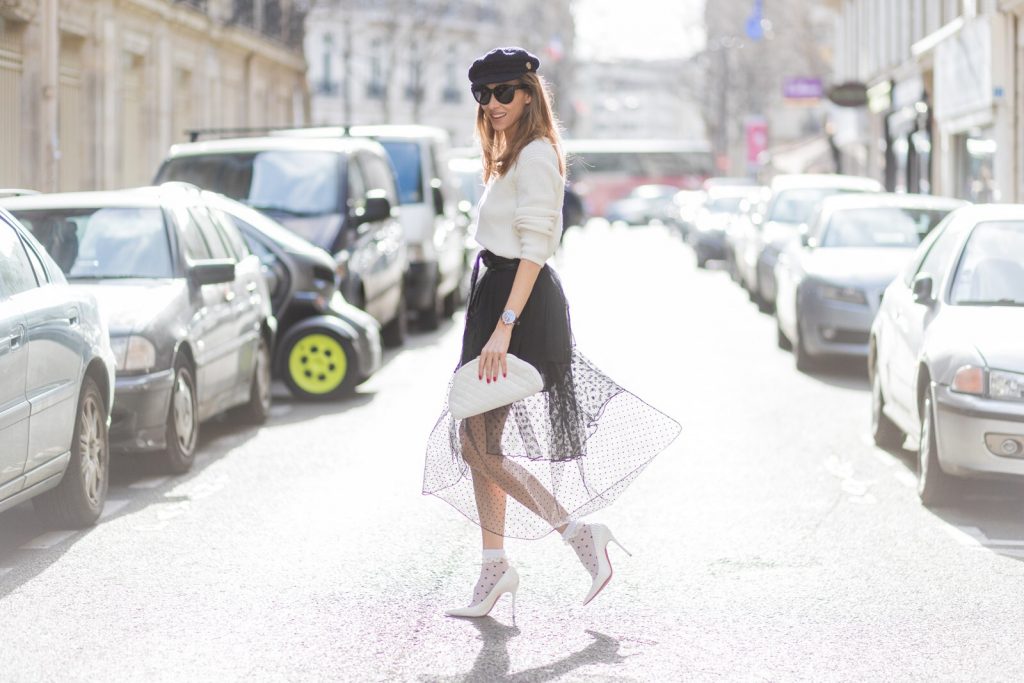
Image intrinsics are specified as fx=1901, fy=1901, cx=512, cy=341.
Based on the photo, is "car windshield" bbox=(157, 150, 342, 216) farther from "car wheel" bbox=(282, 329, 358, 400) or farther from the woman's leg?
the woman's leg

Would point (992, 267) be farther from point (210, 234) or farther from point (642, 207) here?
point (642, 207)

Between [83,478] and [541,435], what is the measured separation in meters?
2.59

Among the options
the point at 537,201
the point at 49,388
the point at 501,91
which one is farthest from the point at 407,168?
the point at 537,201

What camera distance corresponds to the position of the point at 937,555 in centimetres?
747

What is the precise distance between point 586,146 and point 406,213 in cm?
6836

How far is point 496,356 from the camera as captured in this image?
5.85 m

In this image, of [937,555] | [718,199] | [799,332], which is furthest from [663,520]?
[718,199]

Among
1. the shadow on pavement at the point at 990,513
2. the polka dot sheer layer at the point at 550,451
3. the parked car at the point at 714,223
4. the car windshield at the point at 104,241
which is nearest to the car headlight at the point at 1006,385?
the shadow on pavement at the point at 990,513

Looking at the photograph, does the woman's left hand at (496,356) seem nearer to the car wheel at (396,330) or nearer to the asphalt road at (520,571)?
the asphalt road at (520,571)

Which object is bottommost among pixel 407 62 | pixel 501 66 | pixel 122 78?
pixel 501 66

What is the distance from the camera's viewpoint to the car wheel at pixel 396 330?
17516 millimetres

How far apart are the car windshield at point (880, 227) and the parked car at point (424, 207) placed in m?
4.43

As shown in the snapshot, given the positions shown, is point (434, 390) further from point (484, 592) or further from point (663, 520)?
point (484, 592)

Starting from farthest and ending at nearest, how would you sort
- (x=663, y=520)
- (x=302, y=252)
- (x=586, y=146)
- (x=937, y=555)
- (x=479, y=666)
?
1. (x=586, y=146)
2. (x=302, y=252)
3. (x=663, y=520)
4. (x=937, y=555)
5. (x=479, y=666)
